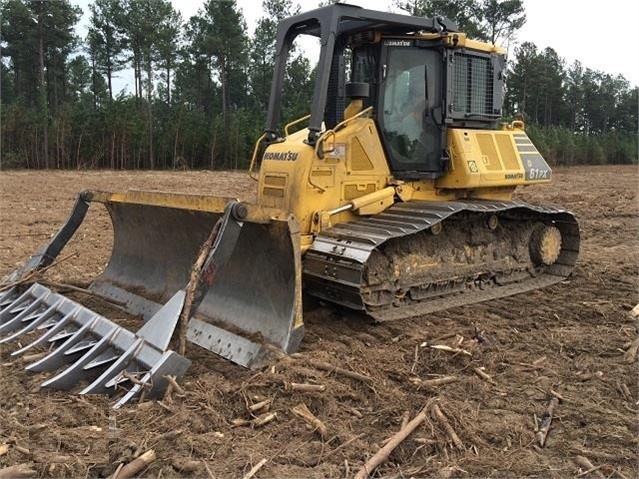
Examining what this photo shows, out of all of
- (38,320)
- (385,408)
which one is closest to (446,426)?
(385,408)

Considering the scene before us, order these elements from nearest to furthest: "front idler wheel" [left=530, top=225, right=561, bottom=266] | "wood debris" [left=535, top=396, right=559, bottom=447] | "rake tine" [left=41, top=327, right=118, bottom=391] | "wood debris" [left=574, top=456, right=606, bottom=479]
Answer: "wood debris" [left=574, top=456, right=606, bottom=479] → "wood debris" [left=535, top=396, right=559, bottom=447] → "rake tine" [left=41, top=327, right=118, bottom=391] → "front idler wheel" [left=530, top=225, right=561, bottom=266]

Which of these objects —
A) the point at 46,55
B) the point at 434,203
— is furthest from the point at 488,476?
the point at 46,55

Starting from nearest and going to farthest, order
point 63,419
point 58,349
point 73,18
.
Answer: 1. point 63,419
2. point 58,349
3. point 73,18

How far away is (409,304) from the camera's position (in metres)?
5.88

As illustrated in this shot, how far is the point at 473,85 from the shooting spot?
22.4ft

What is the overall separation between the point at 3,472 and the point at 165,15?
39.2m

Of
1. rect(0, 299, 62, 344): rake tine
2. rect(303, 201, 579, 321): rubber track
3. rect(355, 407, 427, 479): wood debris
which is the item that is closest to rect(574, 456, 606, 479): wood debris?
rect(355, 407, 427, 479): wood debris

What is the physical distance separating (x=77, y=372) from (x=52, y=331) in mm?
898

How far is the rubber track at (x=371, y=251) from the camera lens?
5145mm

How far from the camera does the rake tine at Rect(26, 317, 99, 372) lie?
4277mm

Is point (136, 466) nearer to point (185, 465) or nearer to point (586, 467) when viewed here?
point (185, 465)

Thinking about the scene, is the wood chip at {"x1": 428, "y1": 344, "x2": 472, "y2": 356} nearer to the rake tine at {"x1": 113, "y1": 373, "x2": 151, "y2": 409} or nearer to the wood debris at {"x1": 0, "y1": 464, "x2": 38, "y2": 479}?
the rake tine at {"x1": 113, "y1": 373, "x2": 151, "y2": 409}

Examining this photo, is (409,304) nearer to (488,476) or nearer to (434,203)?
(434,203)

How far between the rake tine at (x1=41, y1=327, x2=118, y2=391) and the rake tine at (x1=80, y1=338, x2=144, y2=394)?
0.12 metres
